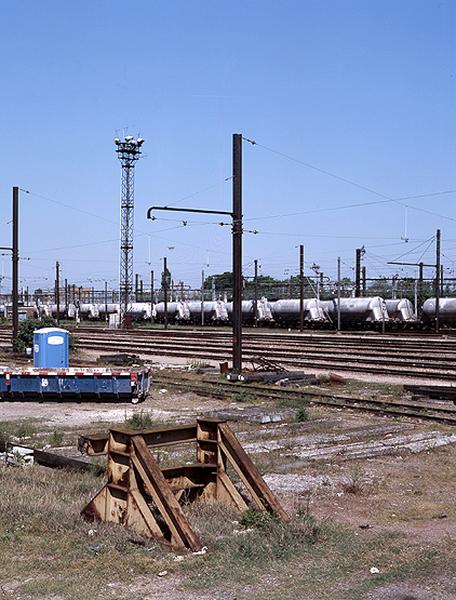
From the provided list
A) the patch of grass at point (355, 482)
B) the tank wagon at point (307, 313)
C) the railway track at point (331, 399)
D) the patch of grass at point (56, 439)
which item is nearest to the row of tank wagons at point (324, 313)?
the tank wagon at point (307, 313)

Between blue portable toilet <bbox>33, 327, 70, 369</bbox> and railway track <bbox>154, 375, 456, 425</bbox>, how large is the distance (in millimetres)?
3011

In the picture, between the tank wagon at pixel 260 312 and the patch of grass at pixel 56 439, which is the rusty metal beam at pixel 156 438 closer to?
the patch of grass at pixel 56 439

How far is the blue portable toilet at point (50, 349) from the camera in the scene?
850 inches

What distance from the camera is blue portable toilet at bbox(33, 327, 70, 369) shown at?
21594 mm

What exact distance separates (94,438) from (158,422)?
714cm

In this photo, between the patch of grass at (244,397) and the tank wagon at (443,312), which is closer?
the patch of grass at (244,397)

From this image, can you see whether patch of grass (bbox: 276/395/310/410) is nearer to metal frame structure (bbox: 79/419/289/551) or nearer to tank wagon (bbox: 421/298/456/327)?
metal frame structure (bbox: 79/419/289/551)

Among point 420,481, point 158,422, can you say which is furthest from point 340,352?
point 420,481

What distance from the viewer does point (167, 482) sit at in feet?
26.4

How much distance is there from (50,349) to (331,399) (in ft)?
25.1

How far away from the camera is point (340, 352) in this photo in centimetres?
3488

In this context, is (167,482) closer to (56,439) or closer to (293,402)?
(56,439)

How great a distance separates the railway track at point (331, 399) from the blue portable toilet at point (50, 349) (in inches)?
119

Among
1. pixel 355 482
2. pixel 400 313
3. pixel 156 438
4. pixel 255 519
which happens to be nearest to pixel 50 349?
pixel 355 482
